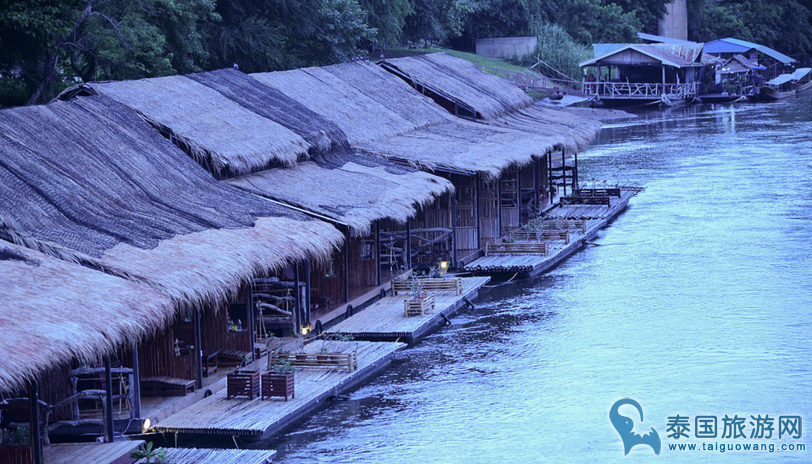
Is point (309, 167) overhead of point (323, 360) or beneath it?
overhead

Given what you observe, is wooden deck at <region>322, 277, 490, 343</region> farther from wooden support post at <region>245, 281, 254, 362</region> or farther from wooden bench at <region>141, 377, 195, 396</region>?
wooden bench at <region>141, 377, 195, 396</region>

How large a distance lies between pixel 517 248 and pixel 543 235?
103 inches

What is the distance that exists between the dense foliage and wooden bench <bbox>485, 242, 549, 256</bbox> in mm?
13329

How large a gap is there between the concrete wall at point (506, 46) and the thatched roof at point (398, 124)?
49.3 metres

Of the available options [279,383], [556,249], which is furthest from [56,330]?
[556,249]

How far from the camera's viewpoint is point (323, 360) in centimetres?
2034

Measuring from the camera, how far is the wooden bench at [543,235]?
109 ft

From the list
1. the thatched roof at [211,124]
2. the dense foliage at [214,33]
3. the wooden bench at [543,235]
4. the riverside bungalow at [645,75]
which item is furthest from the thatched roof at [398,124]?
the riverside bungalow at [645,75]

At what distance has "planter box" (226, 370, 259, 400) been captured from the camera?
18.4m

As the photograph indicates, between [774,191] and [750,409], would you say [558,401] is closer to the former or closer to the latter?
[750,409]

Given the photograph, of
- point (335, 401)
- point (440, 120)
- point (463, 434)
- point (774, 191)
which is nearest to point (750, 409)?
point (463, 434)

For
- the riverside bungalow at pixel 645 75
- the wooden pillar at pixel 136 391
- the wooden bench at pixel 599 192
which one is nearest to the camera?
the wooden pillar at pixel 136 391

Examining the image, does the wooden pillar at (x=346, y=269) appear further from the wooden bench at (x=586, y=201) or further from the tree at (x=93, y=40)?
the wooden bench at (x=586, y=201)

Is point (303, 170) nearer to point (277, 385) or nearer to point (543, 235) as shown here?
point (277, 385)
